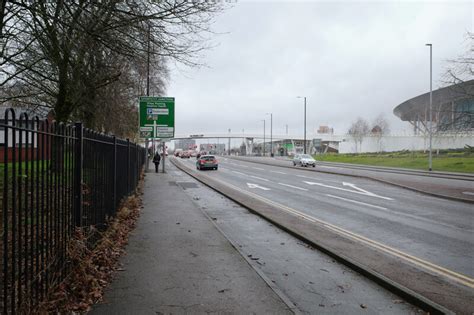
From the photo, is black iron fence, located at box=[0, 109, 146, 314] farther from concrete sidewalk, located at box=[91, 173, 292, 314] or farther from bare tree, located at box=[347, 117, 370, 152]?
bare tree, located at box=[347, 117, 370, 152]

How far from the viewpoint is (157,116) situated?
24.7 m

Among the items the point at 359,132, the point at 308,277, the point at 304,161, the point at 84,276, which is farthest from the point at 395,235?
the point at 359,132

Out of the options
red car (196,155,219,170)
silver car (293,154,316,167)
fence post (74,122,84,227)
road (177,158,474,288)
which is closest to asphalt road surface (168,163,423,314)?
road (177,158,474,288)

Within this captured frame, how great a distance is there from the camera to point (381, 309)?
171 inches

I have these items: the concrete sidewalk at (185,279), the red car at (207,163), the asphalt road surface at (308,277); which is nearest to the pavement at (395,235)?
the asphalt road surface at (308,277)

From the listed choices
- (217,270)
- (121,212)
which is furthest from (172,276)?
(121,212)

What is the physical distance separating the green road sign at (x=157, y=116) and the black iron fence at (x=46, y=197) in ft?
58.2

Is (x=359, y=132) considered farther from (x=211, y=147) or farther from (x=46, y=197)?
(x=46, y=197)

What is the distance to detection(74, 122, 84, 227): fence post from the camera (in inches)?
192

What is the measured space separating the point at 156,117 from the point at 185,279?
20437 millimetres

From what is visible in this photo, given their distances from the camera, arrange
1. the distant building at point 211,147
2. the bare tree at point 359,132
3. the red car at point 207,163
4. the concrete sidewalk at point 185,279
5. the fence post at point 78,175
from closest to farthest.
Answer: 1. the concrete sidewalk at point 185,279
2. the fence post at point 78,175
3. the red car at point 207,163
4. the bare tree at point 359,132
5. the distant building at point 211,147

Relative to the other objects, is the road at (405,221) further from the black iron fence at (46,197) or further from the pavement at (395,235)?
the black iron fence at (46,197)

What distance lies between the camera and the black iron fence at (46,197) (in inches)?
118

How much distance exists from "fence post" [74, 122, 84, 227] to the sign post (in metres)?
19.6
